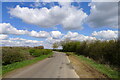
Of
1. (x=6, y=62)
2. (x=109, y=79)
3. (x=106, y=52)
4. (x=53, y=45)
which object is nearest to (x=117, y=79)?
(x=109, y=79)

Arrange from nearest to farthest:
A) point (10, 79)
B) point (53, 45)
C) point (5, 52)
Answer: point (10, 79), point (5, 52), point (53, 45)

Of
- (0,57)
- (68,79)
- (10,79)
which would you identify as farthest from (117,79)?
(0,57)

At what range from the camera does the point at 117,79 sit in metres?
7.73

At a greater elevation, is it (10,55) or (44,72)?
(10,55)

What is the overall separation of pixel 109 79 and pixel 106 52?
883 centimetres

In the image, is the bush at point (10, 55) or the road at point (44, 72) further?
the bush at point (10, 55)

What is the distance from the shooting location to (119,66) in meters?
12.0

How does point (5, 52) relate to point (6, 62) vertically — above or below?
above

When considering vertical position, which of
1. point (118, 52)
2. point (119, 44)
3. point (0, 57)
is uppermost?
point (119, 44)

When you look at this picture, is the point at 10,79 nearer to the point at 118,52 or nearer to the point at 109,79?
the point at 109,79

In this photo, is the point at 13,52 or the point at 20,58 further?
the point at 20,58

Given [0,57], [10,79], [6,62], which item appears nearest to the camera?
[10,79]

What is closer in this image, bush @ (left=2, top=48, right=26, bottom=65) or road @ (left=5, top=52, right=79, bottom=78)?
road @ (left=5, top=52, right=79, bottom=78)

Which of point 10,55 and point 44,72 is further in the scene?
point 10,55
